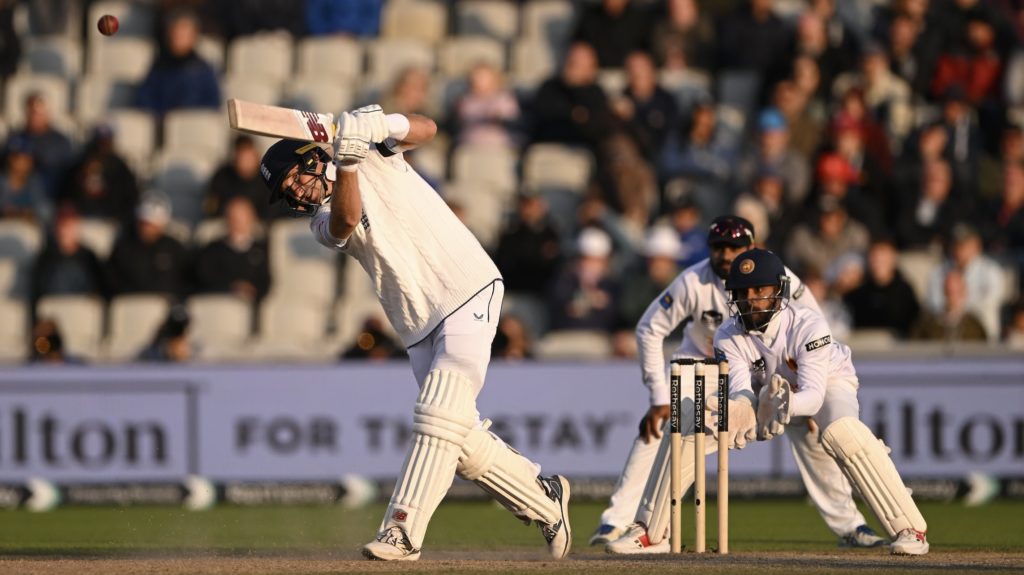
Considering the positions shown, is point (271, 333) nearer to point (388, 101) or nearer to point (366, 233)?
point (388, 101)

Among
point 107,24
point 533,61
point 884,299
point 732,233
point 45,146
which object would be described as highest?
point 533,61

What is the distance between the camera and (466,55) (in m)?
18.5

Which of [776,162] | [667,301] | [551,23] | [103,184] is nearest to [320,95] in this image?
[103,184]

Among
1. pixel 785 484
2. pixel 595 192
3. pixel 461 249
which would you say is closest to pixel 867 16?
pixel 595 192

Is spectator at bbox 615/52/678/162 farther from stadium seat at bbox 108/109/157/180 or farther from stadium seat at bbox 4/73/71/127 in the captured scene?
stadium seat at bbox 4/73/71/127

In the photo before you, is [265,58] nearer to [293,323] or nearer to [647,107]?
[293,323]

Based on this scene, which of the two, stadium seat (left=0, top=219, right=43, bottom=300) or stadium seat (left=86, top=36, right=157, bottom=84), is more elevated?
stadium seat (left=86, top=36, right=157, bottom=84)

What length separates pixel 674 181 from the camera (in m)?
16.9

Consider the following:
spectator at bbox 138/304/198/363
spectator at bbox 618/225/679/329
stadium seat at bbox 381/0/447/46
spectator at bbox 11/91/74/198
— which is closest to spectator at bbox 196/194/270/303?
spectator at bbox 138/304/198/363

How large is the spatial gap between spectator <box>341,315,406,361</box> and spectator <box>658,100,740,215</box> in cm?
346

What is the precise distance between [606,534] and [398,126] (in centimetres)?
324

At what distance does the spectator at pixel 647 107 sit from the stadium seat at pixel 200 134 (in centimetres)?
406

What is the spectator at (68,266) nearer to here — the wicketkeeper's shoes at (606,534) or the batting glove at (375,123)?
the wicketkeeper's shoes at (606,534)

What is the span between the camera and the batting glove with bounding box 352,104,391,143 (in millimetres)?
8023
